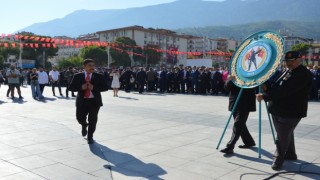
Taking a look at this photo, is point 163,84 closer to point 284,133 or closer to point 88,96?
point 88,96

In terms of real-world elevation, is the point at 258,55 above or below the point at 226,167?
above

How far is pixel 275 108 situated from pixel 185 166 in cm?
167

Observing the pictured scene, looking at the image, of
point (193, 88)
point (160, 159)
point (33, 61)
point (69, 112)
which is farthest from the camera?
point (33, 61)

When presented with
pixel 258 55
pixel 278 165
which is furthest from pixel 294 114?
pixel 258 55

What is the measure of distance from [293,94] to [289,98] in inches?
3.3

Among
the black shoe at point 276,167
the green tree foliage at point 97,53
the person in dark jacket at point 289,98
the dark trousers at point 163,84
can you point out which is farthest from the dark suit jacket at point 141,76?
the green tree foliage at point 97,53

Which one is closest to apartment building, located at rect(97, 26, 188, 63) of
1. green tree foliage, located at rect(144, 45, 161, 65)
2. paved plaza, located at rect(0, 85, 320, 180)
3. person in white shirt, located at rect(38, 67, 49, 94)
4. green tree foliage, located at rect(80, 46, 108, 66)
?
green tree foliage, located at rect(144, 45, 161, 65)

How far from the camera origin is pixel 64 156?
5707mm

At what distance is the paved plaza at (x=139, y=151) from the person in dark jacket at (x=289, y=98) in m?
0.48

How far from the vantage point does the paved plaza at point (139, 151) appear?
4.83m

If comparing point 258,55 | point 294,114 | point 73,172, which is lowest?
point 73,172

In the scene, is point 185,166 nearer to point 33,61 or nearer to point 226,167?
point 226,167

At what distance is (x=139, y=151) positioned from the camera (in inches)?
240

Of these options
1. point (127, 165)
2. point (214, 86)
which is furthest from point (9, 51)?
point (127, 165)
